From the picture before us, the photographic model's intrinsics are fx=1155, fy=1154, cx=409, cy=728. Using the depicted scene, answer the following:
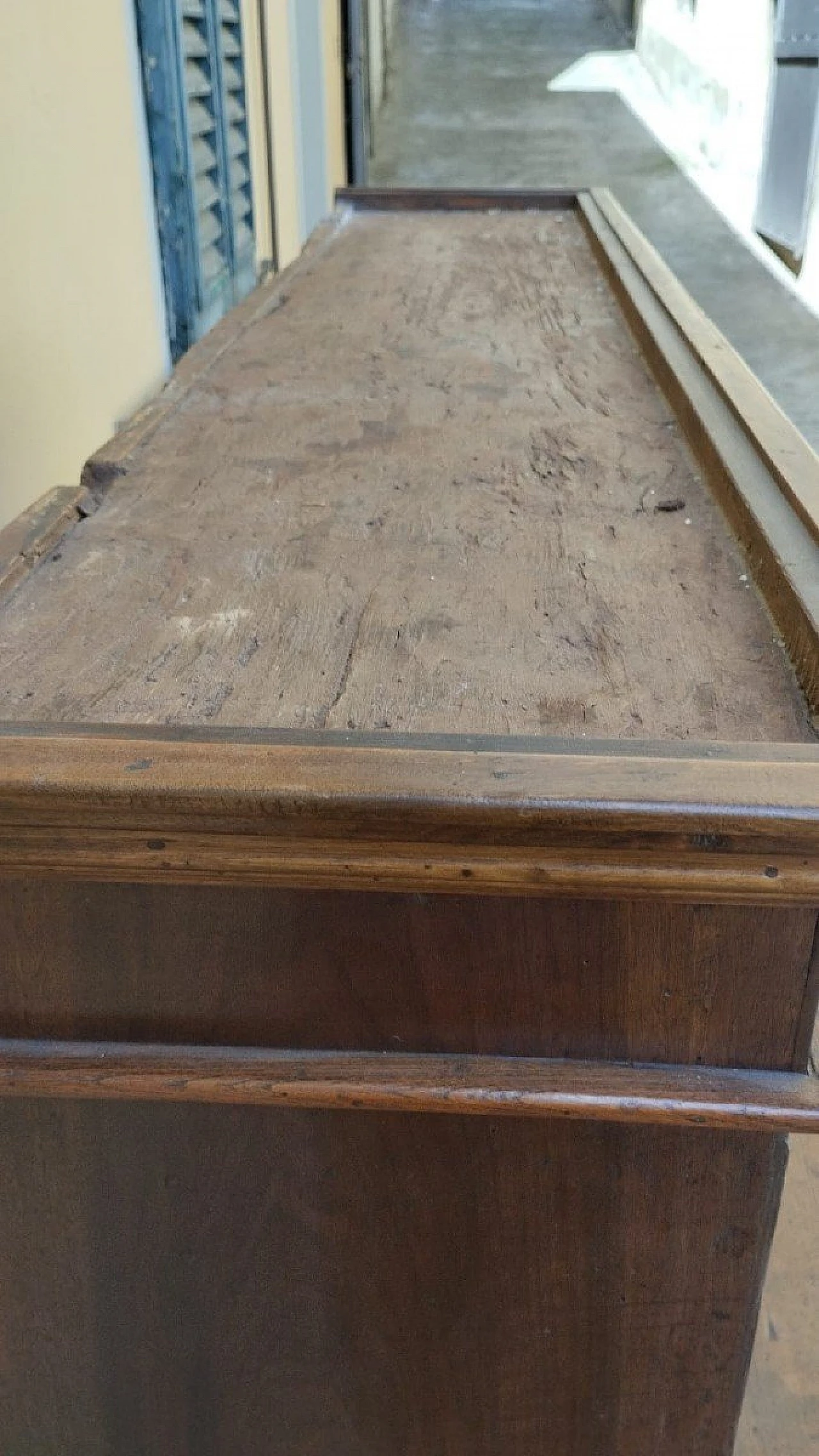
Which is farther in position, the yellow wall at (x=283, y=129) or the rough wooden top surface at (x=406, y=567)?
the yellow wall at (x=283, y=129)

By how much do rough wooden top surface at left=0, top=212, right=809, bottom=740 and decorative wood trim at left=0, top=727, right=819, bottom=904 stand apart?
0.41 feet

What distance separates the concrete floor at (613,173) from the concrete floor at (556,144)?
0.04 feet

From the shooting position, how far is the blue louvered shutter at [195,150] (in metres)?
2.49

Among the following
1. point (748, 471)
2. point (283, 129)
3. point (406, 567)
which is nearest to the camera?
point (406, 567)

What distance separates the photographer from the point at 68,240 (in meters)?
2.01

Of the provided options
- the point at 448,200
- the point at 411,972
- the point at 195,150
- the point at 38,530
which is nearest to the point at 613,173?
the point at 448,200

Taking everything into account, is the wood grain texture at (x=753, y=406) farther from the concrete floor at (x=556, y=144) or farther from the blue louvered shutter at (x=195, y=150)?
the concrete floor at (x=556, y=144)

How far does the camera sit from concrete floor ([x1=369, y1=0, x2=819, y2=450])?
4578 millimetres

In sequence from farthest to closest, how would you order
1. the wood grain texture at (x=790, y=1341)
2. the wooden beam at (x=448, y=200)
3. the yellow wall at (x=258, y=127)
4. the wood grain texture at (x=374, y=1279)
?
the yellow wall at (x=258, y=127), the wooden beam at (x=448, y=200), the wood grain texture at (x=790, y=1341), the wood grain texture at (x=374, y=1279)

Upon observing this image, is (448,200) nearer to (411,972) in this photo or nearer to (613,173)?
(411,972)

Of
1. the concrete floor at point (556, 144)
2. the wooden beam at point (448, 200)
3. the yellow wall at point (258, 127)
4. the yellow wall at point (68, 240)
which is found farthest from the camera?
the concrete floor at point (556, 144)

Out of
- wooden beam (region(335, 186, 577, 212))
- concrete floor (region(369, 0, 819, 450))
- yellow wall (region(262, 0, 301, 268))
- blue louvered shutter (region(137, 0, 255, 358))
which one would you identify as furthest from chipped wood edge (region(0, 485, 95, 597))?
yellow wall (region(262, 0, 301, 268))

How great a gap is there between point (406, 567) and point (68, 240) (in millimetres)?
1456

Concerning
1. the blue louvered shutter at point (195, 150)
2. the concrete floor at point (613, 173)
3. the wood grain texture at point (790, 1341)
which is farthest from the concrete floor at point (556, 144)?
the wood grain texture at point (790, 1341)
